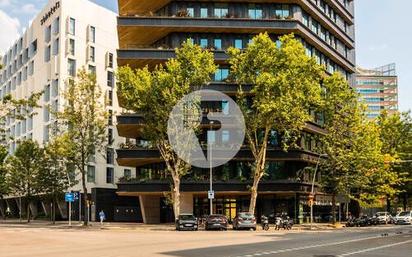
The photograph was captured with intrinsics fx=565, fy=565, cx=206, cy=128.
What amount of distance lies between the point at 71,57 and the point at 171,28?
28.5m

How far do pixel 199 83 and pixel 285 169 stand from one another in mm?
16721

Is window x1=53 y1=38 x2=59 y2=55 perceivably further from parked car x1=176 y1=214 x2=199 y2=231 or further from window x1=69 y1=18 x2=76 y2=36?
parked car x1=176 y1=214 x2=199 y2=231

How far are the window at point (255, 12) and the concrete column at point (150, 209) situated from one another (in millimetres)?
22716

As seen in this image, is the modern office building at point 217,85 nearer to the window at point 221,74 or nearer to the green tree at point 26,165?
the window at point 221,74

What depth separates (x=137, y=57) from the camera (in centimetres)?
5856

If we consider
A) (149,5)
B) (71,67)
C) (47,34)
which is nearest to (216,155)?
(149,5)

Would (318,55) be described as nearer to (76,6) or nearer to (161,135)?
A: (161,135)

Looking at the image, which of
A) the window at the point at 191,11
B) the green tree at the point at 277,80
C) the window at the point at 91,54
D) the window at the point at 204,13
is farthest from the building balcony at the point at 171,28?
the window at the point at 91,54

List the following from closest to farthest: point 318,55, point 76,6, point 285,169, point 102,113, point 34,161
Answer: point 102,113 → point 285,169 → point 318,55 → point 34,161 → point 76,6

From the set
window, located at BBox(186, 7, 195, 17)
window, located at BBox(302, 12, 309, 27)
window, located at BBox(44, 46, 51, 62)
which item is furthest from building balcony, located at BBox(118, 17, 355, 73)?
window, located at BBox(44, 46, 51, 62)

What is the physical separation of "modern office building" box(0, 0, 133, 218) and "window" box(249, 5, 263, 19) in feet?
89.0

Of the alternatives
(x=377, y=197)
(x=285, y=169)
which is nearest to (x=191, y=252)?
(x=285, y=169)

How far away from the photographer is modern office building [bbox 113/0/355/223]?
58750 millimetres

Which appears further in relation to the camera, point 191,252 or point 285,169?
point 285,169
